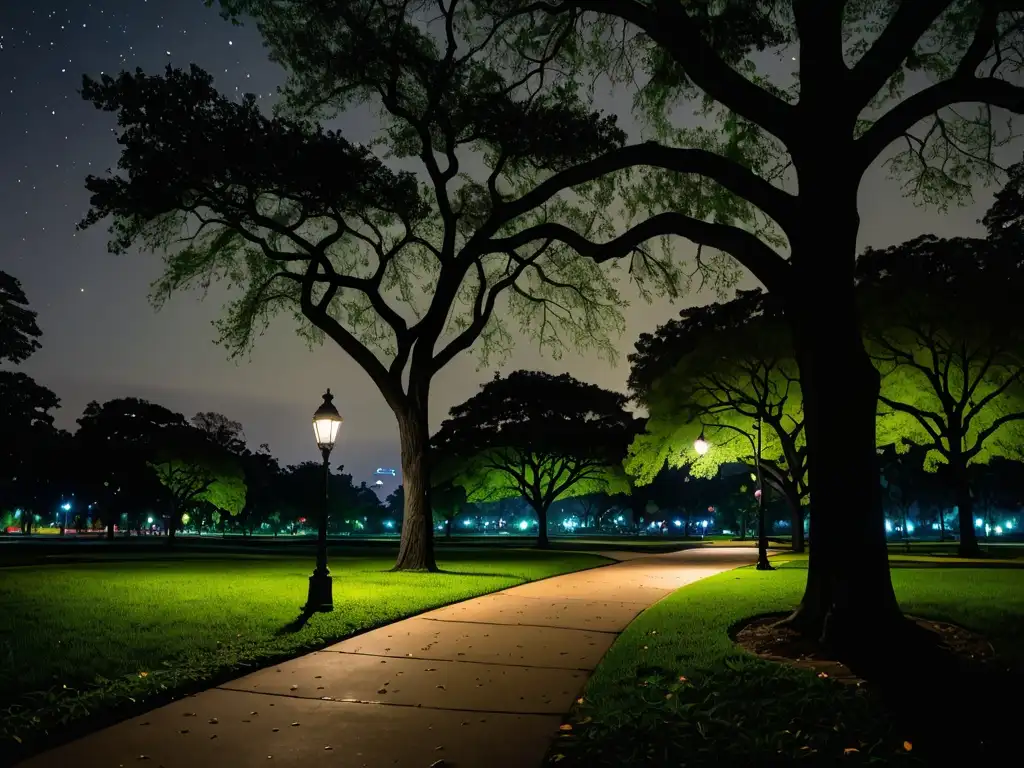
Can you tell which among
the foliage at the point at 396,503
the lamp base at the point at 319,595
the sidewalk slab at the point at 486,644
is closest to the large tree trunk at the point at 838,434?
the sidewalk slab at the point at 486,644

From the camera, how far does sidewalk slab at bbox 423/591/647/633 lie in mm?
11242

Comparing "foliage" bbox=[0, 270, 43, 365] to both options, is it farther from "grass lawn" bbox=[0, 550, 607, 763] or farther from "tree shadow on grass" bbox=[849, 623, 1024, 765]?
"tree shadow on grass" bbox=[849, 623, 1024, 765]

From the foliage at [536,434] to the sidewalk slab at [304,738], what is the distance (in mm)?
38332

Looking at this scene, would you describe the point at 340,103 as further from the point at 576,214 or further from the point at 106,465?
the point at 106,465

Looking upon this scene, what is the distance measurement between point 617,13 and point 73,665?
10348 millimetres

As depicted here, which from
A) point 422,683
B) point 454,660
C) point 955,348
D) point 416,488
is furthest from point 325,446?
point 955,348

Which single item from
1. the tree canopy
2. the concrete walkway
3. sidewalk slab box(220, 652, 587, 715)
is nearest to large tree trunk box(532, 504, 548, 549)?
the tree canopy

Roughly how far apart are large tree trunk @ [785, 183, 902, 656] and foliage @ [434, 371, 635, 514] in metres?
35.2

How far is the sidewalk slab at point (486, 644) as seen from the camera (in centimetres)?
845

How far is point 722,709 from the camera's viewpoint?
20.4 feet

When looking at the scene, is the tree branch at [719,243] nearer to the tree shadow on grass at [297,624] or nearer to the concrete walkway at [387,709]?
the concrete walkway at [387,709]

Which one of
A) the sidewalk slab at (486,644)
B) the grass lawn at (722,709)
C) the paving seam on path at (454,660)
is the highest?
the grass lawn at (722,709)

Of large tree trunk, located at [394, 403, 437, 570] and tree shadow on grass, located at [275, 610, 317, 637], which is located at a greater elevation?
large tree trunk, located at [394, 403, 437, 570]

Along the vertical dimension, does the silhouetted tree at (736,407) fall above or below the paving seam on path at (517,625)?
above
